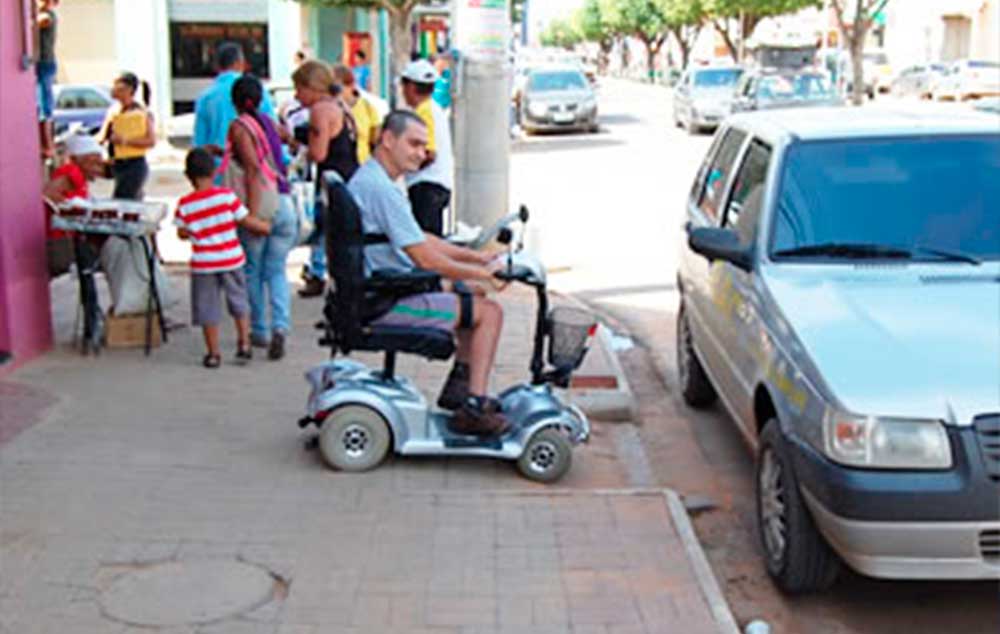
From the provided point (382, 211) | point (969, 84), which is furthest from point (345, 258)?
point (969, 84)

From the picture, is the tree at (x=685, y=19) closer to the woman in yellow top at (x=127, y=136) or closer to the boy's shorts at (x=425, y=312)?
the woman in yellow top at (x=127, y=136)

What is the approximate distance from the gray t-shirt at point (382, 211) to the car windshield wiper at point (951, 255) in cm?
224

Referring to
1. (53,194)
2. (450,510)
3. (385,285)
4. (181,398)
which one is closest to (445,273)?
(385,285)

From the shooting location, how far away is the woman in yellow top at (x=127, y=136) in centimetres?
1146

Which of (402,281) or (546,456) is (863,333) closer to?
(546,456)

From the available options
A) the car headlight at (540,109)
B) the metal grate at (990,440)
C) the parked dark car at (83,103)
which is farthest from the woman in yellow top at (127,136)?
the car headlight at (540,109)

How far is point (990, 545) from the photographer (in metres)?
4.47

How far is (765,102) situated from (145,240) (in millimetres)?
22294

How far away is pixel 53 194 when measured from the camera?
8648mm

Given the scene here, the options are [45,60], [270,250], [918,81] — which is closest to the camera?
[270,250]

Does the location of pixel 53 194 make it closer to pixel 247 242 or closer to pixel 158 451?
pixel 247 242

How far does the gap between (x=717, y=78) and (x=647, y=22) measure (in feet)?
197

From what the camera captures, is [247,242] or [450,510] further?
[247,242]

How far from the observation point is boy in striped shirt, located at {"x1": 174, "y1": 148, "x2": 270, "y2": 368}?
791cm
